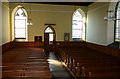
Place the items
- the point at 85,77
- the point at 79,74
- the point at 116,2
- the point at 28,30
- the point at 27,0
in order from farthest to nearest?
the point at 28,30 → the point at 27,0 → the point at 116,2 → the point at 79,74 → the point at 85,77

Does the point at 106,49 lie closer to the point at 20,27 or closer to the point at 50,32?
the point at 50,32

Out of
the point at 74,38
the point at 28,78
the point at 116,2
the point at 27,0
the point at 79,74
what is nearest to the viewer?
the point at 28,78

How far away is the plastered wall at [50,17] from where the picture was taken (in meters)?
11.2

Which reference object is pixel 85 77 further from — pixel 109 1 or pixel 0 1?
pixel 0 1

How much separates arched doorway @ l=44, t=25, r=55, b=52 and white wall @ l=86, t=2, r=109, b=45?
3300 millimetres

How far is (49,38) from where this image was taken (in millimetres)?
11867

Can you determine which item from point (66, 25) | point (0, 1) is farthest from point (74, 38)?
point (0, 1)

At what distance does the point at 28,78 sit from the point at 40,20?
27.6 feet

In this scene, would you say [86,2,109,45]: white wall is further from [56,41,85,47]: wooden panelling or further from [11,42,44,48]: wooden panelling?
[11,42,44,48]: wooden panelling

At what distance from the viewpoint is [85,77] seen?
14.9 ft

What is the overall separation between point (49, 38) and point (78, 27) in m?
3.03

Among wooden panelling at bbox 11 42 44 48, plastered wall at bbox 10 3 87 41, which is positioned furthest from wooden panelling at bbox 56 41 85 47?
wooden panelling at bbox 11 42 44 48

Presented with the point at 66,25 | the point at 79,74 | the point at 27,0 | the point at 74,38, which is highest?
the point at 27,0

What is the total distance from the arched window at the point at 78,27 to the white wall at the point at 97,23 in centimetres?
81
